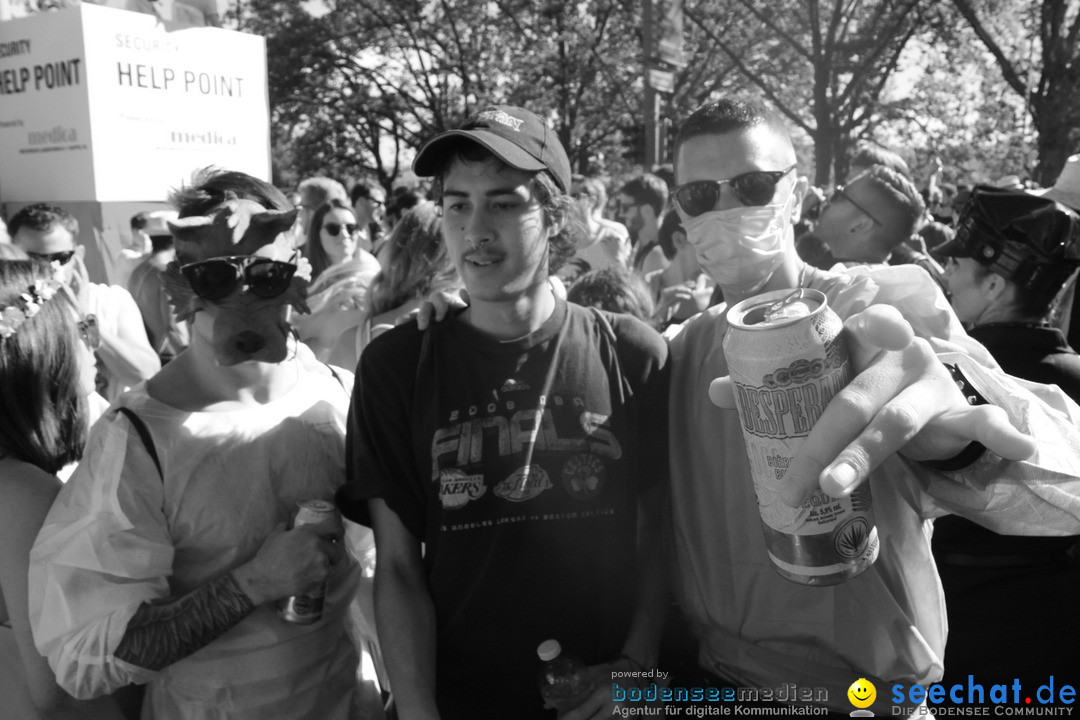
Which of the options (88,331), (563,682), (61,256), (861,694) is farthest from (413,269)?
(861,694)

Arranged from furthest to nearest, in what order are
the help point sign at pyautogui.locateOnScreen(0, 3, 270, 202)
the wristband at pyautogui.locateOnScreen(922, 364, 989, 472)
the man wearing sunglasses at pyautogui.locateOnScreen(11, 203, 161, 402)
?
the help point sign at pyautogui.locateOnScreen(0, 3, 270, 202)
the man wearing sunglasses at pyautogui.locateOnScreen(11, 203, 161, 402)
the wristband at pyautogui.locateOnScreen(922, 364, 989, 472)

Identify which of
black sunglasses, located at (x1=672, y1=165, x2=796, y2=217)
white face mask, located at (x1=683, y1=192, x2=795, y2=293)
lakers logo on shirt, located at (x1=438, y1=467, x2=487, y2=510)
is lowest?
lakers logo on shirt, located at (x1=438, y1=467, x2=487, y2=510)

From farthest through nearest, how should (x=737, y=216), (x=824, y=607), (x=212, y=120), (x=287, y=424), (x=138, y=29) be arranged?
(x=212, y=120)
(x=138, y=29)
(x=287, y=424)
(x=737, y=216)
(x=824, y=607)

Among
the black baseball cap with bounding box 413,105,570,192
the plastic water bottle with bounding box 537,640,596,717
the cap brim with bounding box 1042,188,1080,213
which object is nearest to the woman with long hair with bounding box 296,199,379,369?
the black baseball cap with bounding box 413,105,570,192

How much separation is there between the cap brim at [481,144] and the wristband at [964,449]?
3.59 ft

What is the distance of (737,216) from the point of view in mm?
2068

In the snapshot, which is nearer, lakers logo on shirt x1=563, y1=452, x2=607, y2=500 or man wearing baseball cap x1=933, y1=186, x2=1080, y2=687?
lakers logo on shirt x1=563, y1=452, x2=607, y2=500

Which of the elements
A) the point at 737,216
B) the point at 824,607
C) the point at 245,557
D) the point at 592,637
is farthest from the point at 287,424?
the point at 824,607

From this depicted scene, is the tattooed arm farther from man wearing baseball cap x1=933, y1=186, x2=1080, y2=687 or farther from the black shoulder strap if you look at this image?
man wearing baseball cap x1=933, y1=186, x2=1080, y2=687

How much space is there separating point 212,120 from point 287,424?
3.88m

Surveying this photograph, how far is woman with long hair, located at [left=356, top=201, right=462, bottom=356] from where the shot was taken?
3.62m

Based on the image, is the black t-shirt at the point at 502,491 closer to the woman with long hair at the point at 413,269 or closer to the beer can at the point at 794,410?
the beer can at the point at 794,410

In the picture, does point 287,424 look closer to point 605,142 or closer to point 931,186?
point 931,186

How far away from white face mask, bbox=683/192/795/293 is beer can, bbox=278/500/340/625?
116 cm
